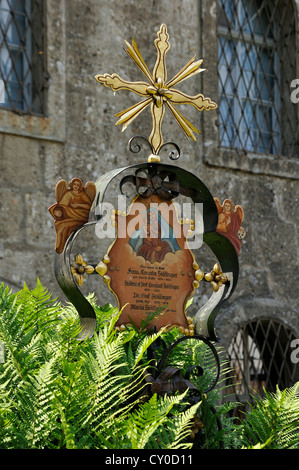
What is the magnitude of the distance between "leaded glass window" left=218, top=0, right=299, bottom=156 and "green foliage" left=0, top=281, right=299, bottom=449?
383 centimetres

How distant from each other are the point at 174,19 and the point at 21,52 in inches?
60.5

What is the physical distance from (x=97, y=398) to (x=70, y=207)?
0.98 meters

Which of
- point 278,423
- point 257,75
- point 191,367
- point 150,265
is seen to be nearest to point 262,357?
point 257,75

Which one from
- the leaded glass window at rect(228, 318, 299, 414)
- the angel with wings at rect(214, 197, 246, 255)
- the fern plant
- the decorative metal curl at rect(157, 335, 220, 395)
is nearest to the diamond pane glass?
the leaded glass window at rect(228, 318, 299, 414)

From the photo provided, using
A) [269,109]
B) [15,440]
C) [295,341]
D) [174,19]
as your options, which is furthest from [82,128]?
[15,440]

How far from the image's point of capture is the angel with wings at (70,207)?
3682 millimetres

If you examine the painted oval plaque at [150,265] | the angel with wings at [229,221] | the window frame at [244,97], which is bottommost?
the painted oval plaque at [150,265]

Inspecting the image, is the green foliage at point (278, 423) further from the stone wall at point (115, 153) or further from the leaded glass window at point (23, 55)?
the leaded glass window at point (23, 55)

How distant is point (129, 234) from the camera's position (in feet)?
12.6

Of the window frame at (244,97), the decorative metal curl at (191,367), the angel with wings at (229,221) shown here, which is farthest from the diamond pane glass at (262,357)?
the decorative metal curl at (191,367)

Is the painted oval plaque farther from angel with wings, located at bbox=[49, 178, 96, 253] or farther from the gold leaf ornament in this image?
the gold leaf ornament

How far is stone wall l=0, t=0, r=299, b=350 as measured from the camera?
6117 mm

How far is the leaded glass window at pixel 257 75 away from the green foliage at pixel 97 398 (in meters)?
3.83
